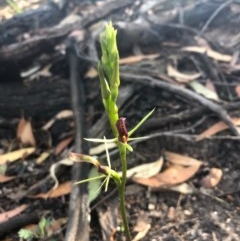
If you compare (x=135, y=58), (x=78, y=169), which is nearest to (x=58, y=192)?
(x=78, y=169)

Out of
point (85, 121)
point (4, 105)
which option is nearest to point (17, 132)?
point (4, 105)

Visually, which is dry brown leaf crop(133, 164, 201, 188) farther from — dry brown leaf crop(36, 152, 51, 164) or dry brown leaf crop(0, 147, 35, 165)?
dry brown leaf crop(0, 147, 35, 165)

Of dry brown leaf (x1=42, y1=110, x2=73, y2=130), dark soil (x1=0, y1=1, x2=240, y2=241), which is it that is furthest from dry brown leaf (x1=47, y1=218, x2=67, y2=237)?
dry brown leaf (x1=42, y1=110, x2=73, y2=130)

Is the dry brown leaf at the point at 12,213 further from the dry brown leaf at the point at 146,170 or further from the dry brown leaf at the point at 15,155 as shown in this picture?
the dry brown leaf at the point at 146,170

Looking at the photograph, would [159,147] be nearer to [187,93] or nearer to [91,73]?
[187,93]

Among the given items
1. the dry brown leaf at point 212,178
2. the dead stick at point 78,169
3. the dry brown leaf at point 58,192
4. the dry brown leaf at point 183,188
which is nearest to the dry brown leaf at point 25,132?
the dead stick at point 78,169
